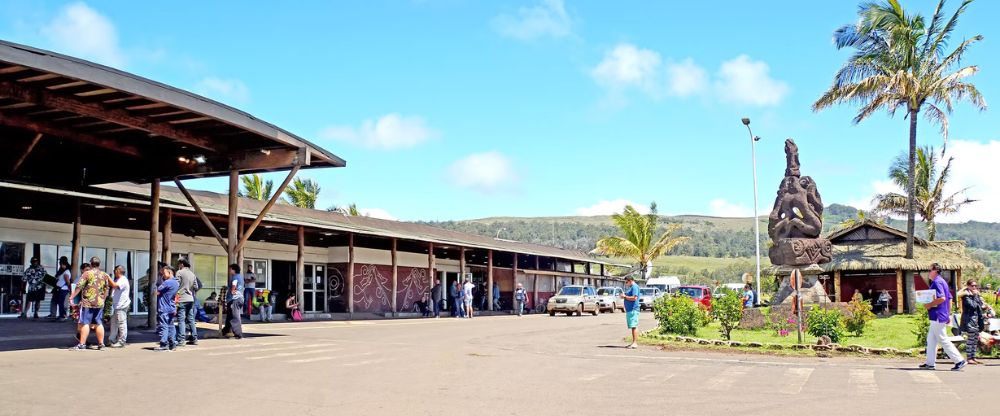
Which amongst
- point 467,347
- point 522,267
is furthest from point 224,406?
point 522,267

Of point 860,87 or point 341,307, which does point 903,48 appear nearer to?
point 860,87

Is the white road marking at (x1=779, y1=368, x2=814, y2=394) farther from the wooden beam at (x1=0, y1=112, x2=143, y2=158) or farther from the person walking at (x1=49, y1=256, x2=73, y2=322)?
the person walking at (x1=49, y1=256, x2=73, y2=322)

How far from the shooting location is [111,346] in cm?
1508

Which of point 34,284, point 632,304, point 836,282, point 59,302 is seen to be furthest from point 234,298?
point 836,282

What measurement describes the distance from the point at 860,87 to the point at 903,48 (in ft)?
7.56

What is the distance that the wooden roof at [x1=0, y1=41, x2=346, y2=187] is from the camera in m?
13.8

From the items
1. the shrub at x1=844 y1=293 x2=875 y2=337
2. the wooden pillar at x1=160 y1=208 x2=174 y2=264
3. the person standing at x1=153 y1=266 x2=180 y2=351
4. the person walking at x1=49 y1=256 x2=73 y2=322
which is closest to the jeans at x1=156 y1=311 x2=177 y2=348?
the person standing at x1=153 y1=266 x2=180 y2=351

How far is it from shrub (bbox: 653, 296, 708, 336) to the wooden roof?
912 centimetres

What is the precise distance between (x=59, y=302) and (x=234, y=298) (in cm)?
714

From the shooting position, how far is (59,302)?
70.7 feet

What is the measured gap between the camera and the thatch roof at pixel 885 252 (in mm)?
35906

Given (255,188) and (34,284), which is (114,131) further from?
(255,188)

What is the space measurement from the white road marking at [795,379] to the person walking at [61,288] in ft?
57.4

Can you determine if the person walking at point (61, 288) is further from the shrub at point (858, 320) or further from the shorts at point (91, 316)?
the shrub at point (858, 320)
